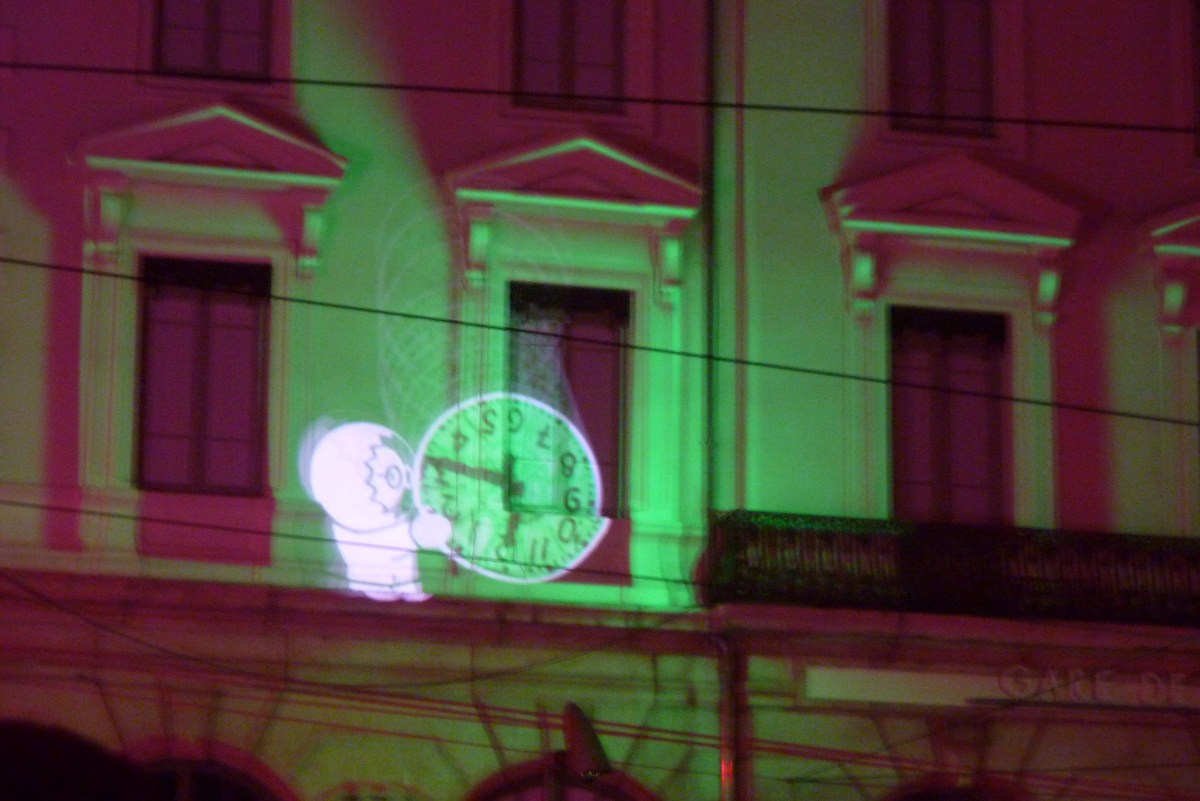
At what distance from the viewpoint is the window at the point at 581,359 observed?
1422cm

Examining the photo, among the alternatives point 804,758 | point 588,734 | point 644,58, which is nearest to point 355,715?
point 588,734

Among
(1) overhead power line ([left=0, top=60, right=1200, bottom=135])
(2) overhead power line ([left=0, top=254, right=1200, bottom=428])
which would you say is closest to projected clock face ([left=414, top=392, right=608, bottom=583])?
(2) overhead power line ([left=0, top=254, right=1200, bottom=428])

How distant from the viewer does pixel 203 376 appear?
13797 millimetres

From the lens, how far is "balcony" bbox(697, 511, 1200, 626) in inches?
537

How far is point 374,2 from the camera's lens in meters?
14.3

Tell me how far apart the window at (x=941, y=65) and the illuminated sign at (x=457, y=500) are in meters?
4.45

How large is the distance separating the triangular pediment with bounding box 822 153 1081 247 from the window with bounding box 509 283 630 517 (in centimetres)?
216

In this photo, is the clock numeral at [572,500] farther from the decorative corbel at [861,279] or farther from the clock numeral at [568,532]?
the decorative corbel at [861,279]

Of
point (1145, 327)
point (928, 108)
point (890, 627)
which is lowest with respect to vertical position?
point (890, 627)

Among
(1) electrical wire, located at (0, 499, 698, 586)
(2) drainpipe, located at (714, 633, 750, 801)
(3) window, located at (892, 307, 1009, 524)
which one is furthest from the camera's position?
(3) window, located at (892, 307, 1009, 524)

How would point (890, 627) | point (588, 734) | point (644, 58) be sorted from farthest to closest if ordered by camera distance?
1. point (644, 58)
2. point (890, 627)
3. point (588, 734)

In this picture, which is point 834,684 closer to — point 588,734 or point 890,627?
point 890,627

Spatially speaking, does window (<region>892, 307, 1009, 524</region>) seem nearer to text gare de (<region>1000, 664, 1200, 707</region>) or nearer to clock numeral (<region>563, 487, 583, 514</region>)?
text gare de (<region>1000, 664, 1200, 707</region>)

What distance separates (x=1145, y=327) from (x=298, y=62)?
7.73 metres
